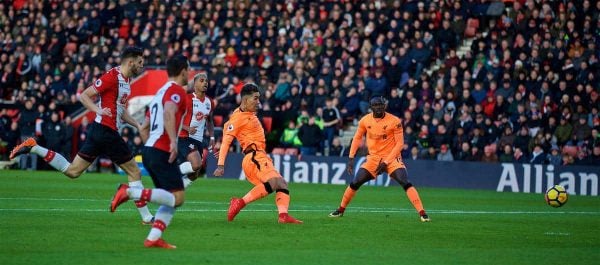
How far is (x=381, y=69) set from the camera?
3344 centimetres

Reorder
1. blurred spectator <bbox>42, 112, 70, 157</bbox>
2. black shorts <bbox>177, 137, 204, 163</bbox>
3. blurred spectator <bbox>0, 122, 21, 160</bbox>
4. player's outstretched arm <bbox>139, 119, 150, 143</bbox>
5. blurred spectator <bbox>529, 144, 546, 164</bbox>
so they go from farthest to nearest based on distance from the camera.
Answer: blurred spectator <bbox>0, 122, 21, 160</bbox>
blurred spectator <bbox>42, 112, 70, 157</bbox>
blurred spectator <bbox>529, 144, 546, 164</bbox>
black shorts <bbox>177, 137, 204, 163</bbox>
player's outstretched arm <bbox>139, 119, 150, 143</bbox>

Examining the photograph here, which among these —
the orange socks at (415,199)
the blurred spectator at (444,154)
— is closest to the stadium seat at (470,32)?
the blurred spectator at (444,154)

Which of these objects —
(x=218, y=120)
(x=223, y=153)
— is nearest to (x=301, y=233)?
(x=223, y=153)

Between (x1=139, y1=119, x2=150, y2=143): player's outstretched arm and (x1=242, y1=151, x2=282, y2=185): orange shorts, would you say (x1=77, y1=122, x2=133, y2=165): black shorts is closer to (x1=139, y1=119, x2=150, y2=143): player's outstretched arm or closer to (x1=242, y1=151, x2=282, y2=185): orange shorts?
(x1=242, y1=151, x2=282, y2=185): orange shorts

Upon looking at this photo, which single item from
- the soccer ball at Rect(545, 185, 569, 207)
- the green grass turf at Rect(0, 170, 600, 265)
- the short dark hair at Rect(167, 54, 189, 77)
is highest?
the short dark hair at Rect(167, 54, 189, 77)

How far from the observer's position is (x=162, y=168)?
468 inches

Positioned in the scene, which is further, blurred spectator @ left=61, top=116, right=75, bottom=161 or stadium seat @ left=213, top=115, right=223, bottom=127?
blurred spectator @ left=61, top=116, right=75, bottom=161

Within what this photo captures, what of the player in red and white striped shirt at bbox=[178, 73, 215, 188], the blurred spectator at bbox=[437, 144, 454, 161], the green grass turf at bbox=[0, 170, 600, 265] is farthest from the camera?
the blurred spectator at bbox=[437, 144, 454, 161]

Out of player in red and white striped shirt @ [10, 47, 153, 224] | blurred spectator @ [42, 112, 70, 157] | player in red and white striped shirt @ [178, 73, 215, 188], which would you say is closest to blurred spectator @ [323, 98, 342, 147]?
blurred spectator @ [42, 112, 70, 157]

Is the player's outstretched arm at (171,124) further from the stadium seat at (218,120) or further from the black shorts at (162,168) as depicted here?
the stadium seat at (218,120)

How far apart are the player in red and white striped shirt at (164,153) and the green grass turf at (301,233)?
45cm

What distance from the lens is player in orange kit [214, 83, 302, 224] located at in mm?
16094

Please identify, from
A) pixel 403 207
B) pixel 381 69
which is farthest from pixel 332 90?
pixel 403 207

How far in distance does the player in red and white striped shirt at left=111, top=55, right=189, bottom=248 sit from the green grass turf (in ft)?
1.49
